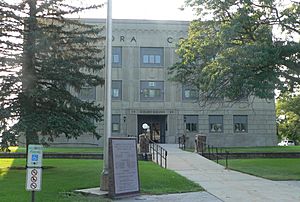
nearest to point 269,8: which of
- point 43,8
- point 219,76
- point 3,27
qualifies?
point 219,76

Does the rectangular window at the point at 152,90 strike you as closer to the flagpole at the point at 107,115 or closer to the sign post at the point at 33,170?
the flagpole at the point at 107,115

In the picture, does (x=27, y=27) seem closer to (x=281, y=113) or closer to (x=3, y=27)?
(x=3, y=27)

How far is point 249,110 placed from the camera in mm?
47688

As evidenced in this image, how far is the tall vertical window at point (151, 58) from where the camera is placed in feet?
154

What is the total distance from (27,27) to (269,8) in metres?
11.7

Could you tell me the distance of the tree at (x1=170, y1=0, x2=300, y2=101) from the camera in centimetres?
1850

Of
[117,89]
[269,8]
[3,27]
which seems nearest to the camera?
[3,27]

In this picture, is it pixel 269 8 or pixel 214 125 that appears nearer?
pixel 269 8

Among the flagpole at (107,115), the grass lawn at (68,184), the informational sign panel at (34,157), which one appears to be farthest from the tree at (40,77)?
the informational sign panel at (34,157)

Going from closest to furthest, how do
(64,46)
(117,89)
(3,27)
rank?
(3,27), (64,46), (117,89)

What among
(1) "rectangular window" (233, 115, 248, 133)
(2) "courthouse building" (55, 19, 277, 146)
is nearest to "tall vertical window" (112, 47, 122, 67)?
(2) "courthouse building" (55, 19, 277, 146)

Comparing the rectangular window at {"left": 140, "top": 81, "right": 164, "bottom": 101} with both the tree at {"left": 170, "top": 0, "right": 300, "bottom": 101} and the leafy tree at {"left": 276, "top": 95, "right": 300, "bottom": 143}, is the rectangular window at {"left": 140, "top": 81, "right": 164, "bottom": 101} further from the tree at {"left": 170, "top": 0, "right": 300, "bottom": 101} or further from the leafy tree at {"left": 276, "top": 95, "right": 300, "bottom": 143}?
the tree at {"left": 170, "top": 0, "right": 300, "bottom": 101}

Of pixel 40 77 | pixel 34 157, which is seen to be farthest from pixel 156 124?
pixel 34 157

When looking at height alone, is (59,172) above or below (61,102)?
below
